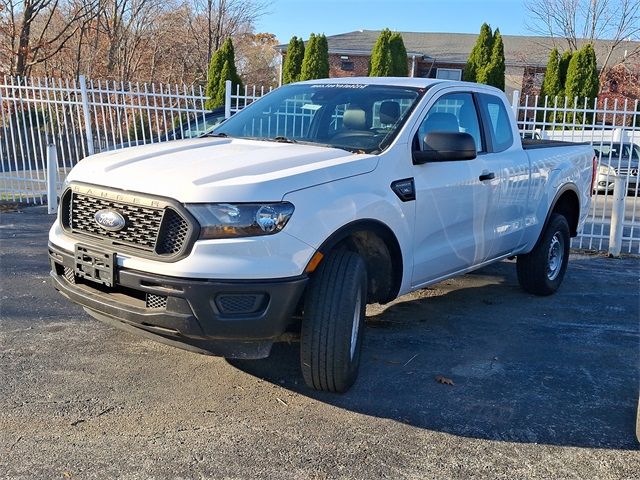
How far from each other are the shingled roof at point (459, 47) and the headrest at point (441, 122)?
3092 cm

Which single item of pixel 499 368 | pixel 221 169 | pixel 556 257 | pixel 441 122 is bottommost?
pixel 499 368

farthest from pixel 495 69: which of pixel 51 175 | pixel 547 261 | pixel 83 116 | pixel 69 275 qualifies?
pixel 69 275

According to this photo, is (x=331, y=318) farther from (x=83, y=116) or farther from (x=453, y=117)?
(x=83, y=116)

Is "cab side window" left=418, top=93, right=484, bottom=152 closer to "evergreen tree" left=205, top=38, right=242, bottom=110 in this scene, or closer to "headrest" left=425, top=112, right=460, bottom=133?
"headrest" left=425, top=112, right=460, bottom=133

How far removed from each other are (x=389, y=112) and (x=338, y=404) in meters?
2.08

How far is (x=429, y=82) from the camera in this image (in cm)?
492

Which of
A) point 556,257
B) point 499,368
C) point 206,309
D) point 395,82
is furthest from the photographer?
point 556,257

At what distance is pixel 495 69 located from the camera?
78.4ft

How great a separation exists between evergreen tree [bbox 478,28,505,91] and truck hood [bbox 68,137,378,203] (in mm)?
21107

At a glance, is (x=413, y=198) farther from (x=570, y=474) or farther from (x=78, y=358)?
(x=78, y=358)

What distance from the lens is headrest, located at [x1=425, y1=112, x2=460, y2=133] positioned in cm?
462

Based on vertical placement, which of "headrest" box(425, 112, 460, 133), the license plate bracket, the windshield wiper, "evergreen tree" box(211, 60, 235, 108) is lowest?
the license plate bracket

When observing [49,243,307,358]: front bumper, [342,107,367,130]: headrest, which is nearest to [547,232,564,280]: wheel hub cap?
[342,107,367,130]: headrest

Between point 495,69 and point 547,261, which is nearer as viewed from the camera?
point 547,261
